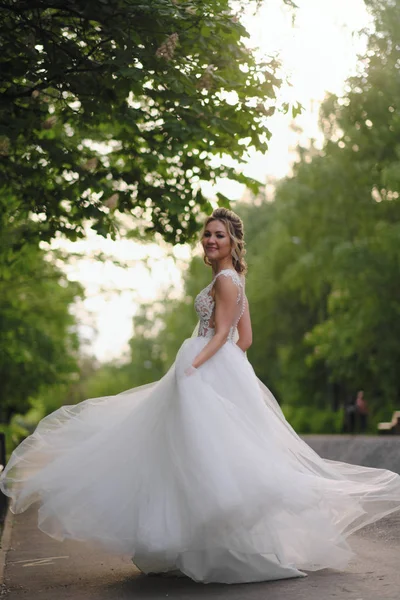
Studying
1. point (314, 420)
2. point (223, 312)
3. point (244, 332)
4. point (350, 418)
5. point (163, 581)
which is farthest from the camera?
point (314, 420)

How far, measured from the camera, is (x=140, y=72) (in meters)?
11.0

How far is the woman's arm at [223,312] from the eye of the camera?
28.7 ft

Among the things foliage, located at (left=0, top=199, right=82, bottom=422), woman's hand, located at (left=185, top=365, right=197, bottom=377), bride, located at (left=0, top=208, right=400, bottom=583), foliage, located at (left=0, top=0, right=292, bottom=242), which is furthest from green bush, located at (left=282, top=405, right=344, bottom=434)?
woman's hand, located at (left=185, top=365, right=197, bottom=377)

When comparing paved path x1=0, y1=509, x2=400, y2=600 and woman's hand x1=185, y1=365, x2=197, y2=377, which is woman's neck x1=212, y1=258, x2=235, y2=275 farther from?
paved path x1=0, y1=509, x2=400, y2=600

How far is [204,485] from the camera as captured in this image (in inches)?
314

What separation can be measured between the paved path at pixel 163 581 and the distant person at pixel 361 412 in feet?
107

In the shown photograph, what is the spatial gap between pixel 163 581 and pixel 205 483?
108 cm

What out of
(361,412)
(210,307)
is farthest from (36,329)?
(210,307)

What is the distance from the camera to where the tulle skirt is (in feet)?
26.2

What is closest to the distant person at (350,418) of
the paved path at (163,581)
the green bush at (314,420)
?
the green bush at (314,420)

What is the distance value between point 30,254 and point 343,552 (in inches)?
368

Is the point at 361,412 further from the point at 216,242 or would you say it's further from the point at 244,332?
the point at 216,242

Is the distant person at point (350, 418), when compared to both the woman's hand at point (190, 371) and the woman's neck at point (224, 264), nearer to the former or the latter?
the woman's neck at point (224, 264)

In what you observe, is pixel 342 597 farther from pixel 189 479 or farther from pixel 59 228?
pixel 59 228
